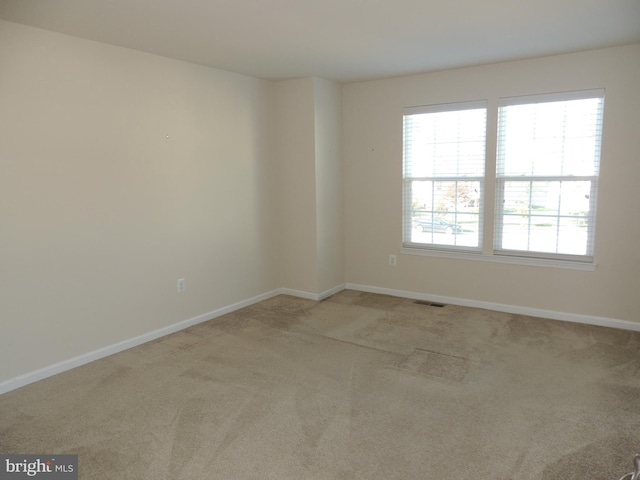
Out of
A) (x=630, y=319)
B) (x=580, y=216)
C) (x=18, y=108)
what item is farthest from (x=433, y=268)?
(x=18, y=108)

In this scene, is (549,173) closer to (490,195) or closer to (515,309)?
(490,195)

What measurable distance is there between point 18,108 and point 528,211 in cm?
426

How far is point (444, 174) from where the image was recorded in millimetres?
4914

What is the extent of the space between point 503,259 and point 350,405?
2532 mm

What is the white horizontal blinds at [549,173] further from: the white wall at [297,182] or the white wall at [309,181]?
the white wall at [297,182]

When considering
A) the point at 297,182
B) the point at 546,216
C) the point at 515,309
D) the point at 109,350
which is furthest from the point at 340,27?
the point at 515,309

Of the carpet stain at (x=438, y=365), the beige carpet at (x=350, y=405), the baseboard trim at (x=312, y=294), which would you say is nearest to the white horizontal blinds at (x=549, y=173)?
the beige carpet at (x=350, y=405)

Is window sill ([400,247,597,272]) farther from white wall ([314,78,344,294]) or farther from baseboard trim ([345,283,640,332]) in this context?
white wall ([314,78,344,294])

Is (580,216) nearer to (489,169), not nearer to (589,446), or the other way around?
(489,169)

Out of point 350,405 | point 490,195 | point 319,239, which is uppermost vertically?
point 490,195

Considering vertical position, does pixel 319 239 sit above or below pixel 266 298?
above

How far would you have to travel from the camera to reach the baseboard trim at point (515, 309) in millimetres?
4155

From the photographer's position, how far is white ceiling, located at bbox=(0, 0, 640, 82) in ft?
9.18

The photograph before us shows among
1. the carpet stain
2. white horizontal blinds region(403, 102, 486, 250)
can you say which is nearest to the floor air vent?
white horizontal blinds region(403, 102, 486, 250)
